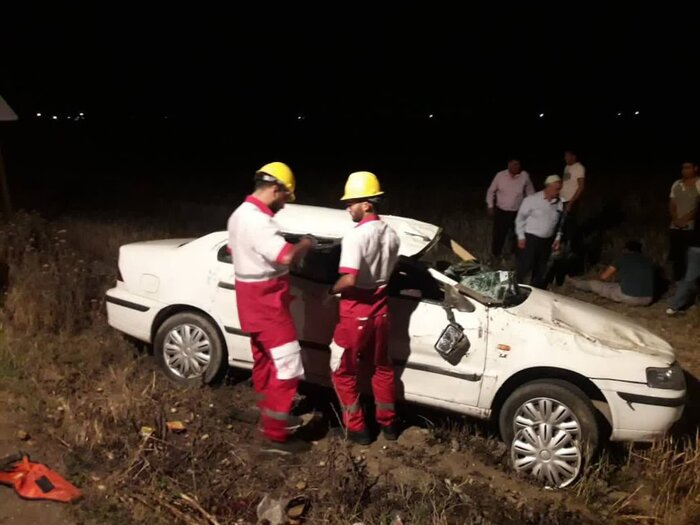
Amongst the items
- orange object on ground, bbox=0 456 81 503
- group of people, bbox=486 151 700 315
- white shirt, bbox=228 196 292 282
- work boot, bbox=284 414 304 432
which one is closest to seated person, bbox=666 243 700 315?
group of people, bbox=486 151 700 315

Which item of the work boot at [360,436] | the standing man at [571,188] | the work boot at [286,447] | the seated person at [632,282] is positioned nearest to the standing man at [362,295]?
the work boot at [360,436]

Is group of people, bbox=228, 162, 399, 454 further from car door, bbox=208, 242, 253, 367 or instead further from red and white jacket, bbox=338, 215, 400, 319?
car door, bbox=208, 242, 253, 367

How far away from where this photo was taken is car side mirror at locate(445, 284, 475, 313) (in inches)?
172

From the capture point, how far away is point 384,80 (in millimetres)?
43156

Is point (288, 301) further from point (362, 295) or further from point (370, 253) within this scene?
point (370, 253)

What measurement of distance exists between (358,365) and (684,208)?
5512 mm

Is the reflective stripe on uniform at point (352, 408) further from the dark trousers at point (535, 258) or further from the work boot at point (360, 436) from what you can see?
the dark trousers at point (535, 258)

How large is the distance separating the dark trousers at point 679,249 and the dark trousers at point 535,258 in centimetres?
169

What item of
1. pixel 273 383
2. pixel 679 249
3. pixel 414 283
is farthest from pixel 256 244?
pixel 679 249

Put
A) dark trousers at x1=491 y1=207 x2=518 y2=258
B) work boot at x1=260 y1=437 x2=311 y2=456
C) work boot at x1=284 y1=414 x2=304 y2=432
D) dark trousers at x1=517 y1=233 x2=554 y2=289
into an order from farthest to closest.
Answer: dark trousers at x1=491 y1=207 x2=518 y2=258 → dark trousers at x1=517 y1=233 x2=554 y2=289 → work boot at x1=284 y1=414 x2=304 y2=432 → work boot at x1=260 y1=437 x2=311 y2=456

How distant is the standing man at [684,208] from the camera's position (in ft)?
25.6

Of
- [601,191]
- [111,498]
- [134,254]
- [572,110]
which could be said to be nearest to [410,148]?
[601,191]

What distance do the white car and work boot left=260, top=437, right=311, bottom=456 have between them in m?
0.55

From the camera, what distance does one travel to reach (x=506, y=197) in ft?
28.7
